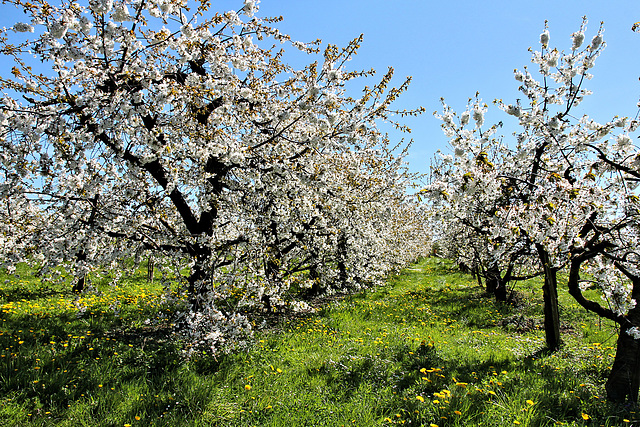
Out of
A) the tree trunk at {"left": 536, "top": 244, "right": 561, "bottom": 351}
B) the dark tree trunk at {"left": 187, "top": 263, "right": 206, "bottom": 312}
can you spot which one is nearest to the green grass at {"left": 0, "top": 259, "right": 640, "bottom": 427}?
the tree trunk at {"left": 536, "top": 244, "right": 561, "bottom": 351}

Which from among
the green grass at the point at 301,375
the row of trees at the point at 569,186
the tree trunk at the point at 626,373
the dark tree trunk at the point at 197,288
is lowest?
the green grass at the point at 301,375

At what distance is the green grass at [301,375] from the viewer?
13.3 feet

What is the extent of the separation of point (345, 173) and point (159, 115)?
231 inches

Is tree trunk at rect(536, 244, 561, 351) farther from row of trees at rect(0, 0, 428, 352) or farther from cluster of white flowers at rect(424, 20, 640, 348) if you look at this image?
row of trees at rect(0, 0, 428, 352)

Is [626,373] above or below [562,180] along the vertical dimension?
below

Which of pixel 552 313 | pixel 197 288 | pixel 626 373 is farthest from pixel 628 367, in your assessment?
pixel 197 288

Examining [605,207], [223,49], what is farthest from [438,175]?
[223,49]

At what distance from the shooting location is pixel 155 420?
12.5 ft

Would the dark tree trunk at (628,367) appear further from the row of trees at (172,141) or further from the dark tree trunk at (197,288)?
the dark tree trunk at (197,288)

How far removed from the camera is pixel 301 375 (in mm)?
5188

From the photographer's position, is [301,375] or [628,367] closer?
[628,367]

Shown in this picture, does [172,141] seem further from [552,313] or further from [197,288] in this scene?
[552,313]

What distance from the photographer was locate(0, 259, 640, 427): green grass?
4.05 m

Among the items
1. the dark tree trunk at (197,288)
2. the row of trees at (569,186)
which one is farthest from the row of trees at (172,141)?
the row of trees at (569,186)
